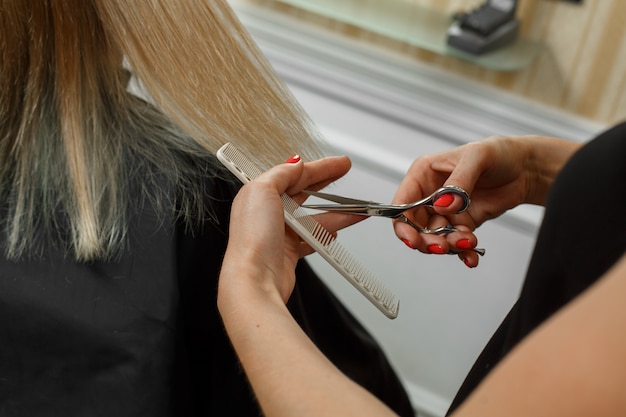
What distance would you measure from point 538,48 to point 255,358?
1107 millimetres

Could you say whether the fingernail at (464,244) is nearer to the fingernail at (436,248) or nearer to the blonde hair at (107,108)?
the fingernail at (436,248)

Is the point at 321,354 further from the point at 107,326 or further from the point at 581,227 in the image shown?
the point at 107,326

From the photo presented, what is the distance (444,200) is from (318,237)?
170 mm

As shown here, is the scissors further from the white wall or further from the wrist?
the white wall

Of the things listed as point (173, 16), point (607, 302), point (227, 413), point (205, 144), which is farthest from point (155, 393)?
point (607, 302)

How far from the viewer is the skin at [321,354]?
0.42 m

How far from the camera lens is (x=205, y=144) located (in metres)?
1.03

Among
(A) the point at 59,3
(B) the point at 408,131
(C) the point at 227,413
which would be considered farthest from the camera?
(B) the point at 408,131

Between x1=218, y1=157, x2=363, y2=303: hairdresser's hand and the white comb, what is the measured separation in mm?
23

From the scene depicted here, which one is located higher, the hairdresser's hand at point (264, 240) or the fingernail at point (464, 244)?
the hairdresser's hand at point (264, 240)

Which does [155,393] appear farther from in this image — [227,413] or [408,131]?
[408,131]

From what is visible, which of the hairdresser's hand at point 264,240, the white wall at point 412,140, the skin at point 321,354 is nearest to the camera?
the skin at point 321,354

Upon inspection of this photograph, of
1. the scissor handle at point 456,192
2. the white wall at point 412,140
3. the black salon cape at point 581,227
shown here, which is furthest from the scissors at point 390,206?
the white wall at point 412,140

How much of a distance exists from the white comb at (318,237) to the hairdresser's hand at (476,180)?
3.6 inches
